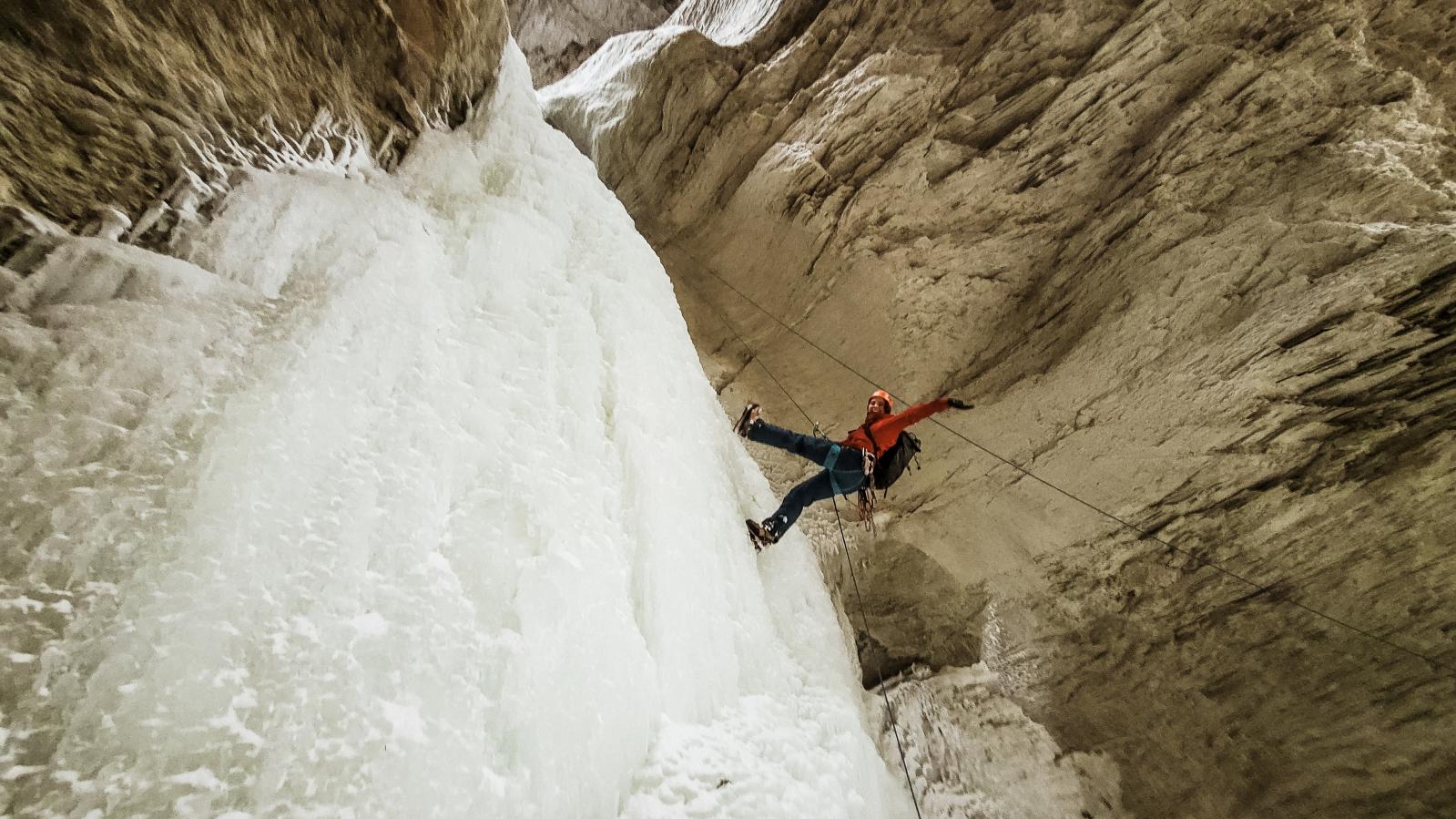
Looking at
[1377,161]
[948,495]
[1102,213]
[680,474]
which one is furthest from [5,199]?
[1377,161]

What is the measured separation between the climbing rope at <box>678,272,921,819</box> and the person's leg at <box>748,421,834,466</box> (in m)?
0.20

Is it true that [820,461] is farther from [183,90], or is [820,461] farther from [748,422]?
[183,90]

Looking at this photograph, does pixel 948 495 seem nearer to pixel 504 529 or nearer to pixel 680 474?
pixel 680 474

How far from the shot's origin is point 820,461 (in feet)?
13.1

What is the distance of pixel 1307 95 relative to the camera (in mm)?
3924

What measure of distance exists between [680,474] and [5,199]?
223 centimetres

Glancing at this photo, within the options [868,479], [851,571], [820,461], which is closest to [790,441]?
[820,461]

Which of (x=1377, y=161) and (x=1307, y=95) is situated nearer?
(x=1377, y=161)

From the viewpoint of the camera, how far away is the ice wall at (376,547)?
1.06m

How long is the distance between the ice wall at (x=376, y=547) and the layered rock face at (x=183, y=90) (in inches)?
7.1

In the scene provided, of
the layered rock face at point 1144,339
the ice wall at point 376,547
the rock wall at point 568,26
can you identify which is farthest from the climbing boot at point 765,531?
the rock wall at point 568,26

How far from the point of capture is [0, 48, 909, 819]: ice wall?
3.48 feet

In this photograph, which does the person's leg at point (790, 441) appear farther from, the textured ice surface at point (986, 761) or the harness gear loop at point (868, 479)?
the textured ice surface at point (986, 761)

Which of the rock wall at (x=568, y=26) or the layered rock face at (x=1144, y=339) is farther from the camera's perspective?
the rock wall at (x=568, y=26)
